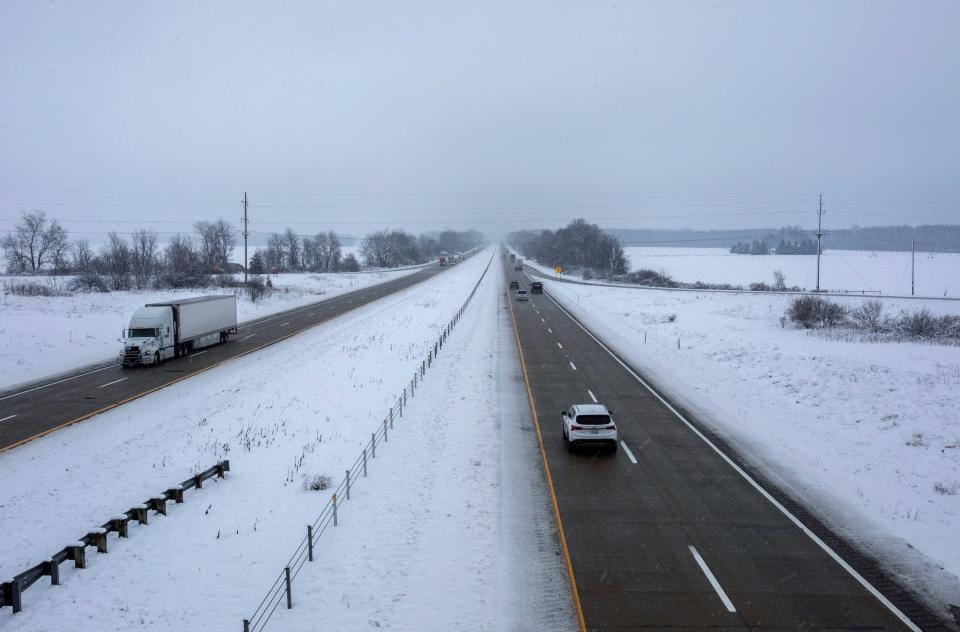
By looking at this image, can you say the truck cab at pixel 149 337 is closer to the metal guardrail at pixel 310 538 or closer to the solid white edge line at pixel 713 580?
the metal guardrail at pixel 310 538

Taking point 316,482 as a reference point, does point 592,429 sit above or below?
above

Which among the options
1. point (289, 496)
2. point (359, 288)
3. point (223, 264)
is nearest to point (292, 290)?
point (359, 288)

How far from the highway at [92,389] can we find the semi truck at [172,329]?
1.97 feet

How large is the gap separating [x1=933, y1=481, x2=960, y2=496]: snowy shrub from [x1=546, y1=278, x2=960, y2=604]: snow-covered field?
0.03 meters

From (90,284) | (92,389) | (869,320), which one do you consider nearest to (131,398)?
(92,389)

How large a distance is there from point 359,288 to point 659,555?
80482 mm

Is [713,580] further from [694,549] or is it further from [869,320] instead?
[869,320]

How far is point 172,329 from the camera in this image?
3512 cm

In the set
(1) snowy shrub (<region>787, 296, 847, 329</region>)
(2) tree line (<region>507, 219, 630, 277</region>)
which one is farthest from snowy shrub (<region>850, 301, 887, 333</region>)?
(2) tree line (<region>507, 219, 630, 277</region>)

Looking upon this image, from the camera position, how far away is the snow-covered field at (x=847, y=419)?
46.2ft

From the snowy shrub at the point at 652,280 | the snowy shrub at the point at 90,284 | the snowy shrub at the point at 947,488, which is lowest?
the snowy shrub at the point at 947,488

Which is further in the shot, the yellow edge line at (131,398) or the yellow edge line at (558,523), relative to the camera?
the yellow edge line at (131,398)

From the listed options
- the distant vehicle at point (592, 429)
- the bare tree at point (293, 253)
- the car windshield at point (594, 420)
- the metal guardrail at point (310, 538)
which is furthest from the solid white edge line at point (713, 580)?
the bare tree at point (293, 253)

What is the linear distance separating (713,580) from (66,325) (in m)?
46.5
